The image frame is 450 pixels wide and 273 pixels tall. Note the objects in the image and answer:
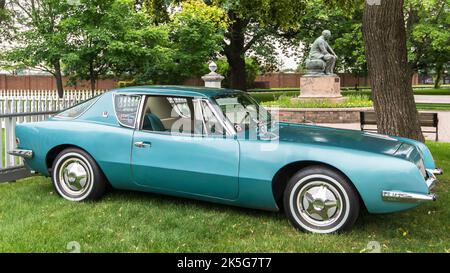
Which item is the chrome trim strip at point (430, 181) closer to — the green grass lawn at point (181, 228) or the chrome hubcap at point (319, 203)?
the green grass lawn at point (181, 228)

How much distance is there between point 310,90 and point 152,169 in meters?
13.7

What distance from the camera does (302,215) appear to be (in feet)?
14.5

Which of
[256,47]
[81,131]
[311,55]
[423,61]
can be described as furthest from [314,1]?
[81,131]

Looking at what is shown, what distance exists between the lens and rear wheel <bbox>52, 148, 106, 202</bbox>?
5348mm

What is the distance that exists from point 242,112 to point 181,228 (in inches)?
58.9

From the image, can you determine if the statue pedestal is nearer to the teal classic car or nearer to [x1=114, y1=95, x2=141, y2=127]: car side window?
the teal classic car

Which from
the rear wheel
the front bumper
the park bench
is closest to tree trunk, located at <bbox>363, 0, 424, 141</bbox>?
the front bumper

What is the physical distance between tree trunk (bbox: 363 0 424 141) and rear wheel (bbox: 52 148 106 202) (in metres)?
4.09

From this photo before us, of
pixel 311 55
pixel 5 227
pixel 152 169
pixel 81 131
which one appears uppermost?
pixel 311 55

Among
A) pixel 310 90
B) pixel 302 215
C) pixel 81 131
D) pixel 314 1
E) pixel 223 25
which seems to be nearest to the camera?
pixel 302 215

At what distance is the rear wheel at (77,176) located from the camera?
17.5ft

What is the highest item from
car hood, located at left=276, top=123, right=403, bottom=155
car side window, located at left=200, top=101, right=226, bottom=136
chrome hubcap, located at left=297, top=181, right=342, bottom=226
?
car side window, located at left=200, top=101, right=226, bottom=136

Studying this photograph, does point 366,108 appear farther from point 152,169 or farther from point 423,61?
point 423,61

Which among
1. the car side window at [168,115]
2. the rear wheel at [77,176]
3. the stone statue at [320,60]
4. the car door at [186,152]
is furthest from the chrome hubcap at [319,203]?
the stone statue at [320,60]
